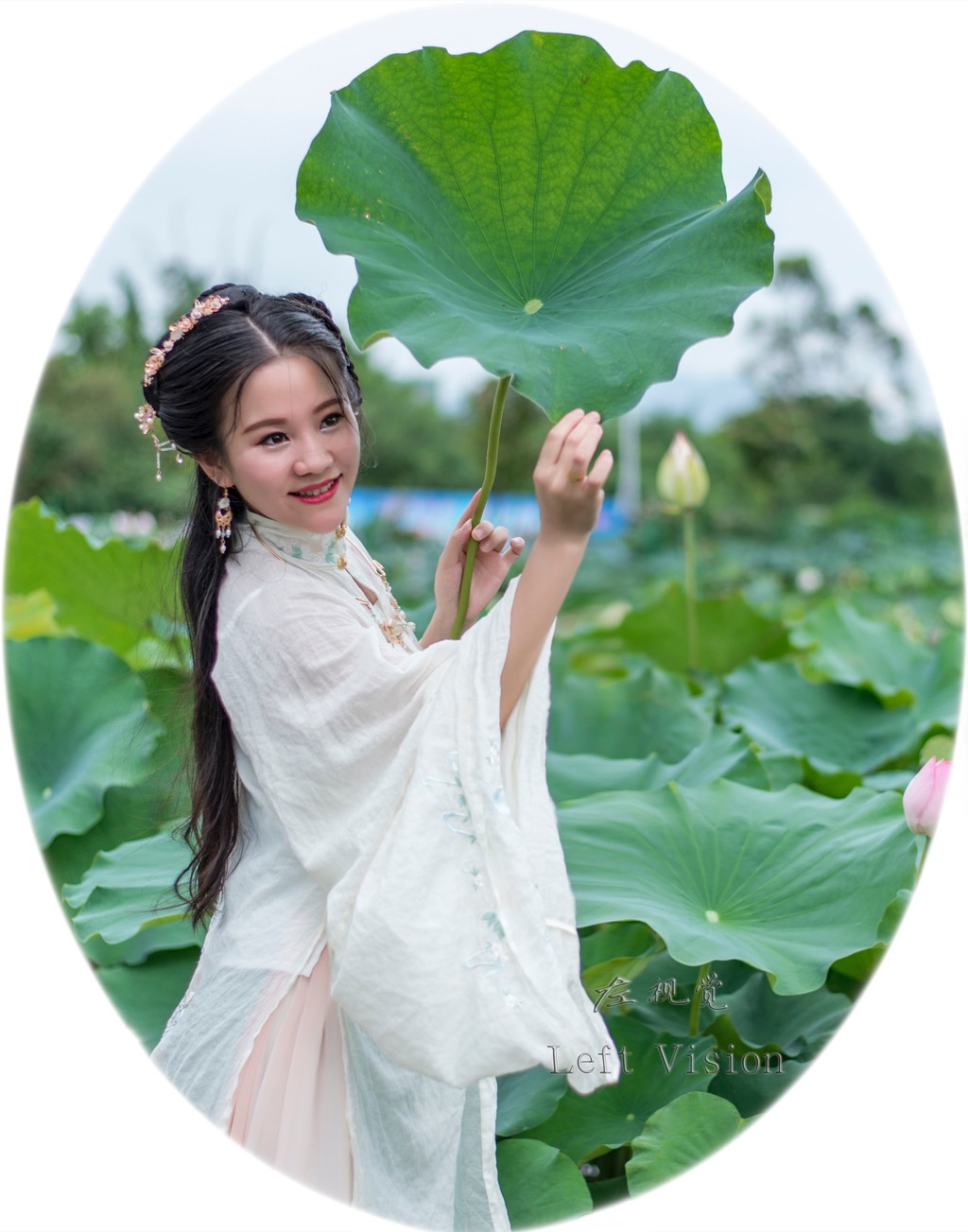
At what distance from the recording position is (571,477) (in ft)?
2.80

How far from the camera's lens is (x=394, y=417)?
308 inches

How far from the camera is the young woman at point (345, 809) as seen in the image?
0.88 m

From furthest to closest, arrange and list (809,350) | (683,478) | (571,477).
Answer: (809,350) < (683,478) < (571,477)

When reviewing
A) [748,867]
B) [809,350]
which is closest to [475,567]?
[748,867]

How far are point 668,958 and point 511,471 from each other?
5.19 metres

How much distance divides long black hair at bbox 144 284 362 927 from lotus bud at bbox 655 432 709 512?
3.57 feet

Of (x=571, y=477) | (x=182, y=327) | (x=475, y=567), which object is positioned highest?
(x=182, y=327)

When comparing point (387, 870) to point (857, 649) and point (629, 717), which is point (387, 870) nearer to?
point (629, 717)

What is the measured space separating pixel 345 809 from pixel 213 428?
33cm

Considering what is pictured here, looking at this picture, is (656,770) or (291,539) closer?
(291,539)

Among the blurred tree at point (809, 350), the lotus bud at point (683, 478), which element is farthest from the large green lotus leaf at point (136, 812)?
the blurred tree at point (809, 350)

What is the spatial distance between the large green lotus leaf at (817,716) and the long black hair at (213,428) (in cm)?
88

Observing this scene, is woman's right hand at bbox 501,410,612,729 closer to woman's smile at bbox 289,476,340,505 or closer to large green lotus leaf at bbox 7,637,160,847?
woman's smile at bbox 289,476,340,505

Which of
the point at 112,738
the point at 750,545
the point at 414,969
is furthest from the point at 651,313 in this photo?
the point at 750,545
